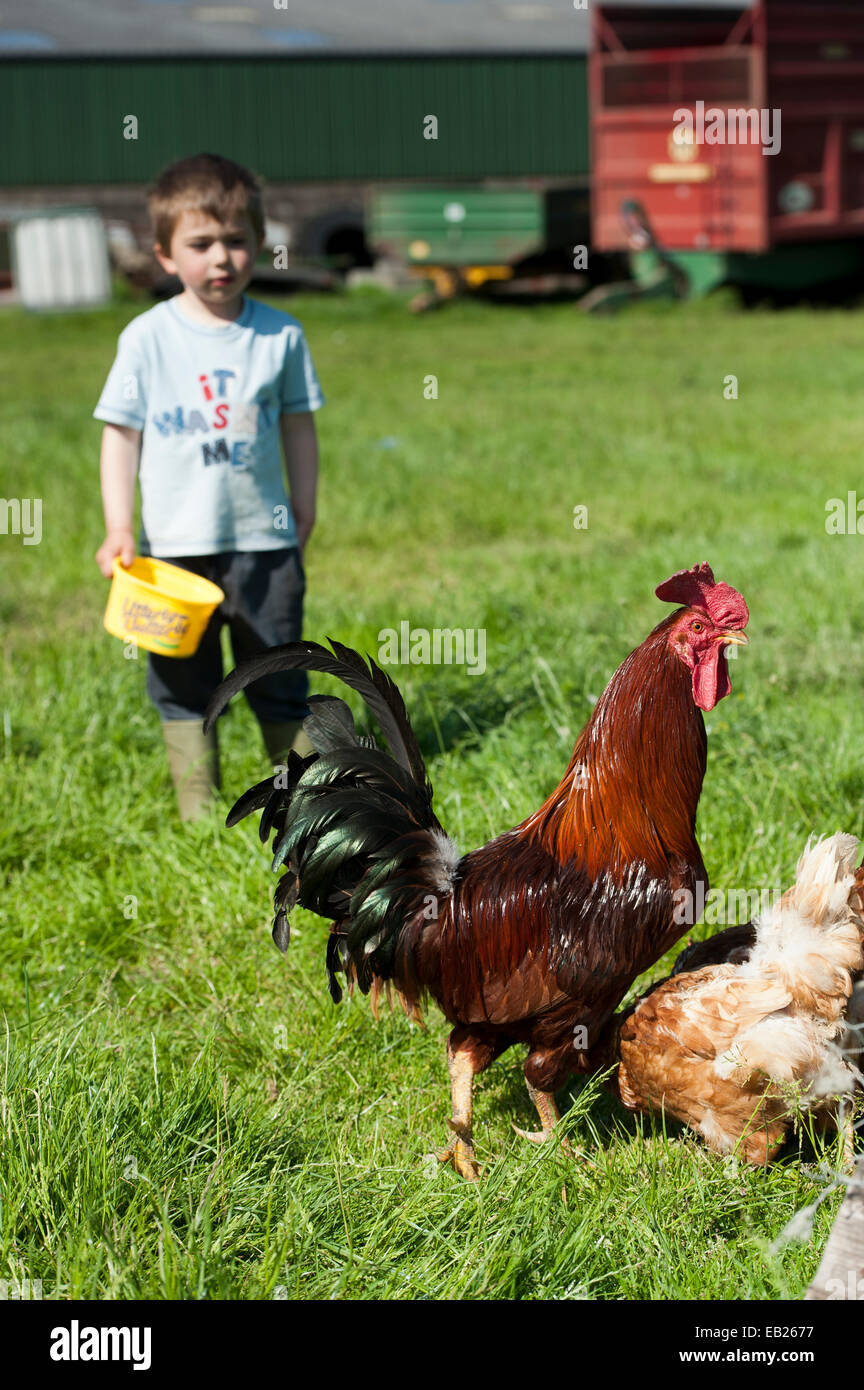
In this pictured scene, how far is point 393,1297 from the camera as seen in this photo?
2135mm

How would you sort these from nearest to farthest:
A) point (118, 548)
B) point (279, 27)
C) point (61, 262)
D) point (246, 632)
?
point (118, 548)
point (246, 632)
point (61, 262)
point (279, 27)

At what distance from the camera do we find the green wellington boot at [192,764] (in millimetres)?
3932

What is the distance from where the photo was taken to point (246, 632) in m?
3.81

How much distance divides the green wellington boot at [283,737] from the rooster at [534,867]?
125cm

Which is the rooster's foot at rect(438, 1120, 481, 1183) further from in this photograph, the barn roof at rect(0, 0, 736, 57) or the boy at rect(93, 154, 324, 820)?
the barn roof at rect(0, 0, 736, 57)

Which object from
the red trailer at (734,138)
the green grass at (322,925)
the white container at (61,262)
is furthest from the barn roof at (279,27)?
the green grass at (322,925)

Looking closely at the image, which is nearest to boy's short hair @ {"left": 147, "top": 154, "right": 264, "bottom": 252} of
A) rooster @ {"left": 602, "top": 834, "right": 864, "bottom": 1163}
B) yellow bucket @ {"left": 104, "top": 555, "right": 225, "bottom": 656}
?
yellow bucket @ {"left": 104, "top": 555, "right": 225, "bottom": 656}

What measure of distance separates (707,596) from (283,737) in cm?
188

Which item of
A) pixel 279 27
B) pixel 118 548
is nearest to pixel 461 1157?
pixel 118 548

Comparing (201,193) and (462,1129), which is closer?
(462,1129)

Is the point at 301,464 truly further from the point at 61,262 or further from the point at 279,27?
the point at 279,27

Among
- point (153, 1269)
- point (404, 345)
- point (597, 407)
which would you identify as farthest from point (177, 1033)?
point (404, 345)

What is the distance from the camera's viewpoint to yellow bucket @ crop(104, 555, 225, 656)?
3.43m
